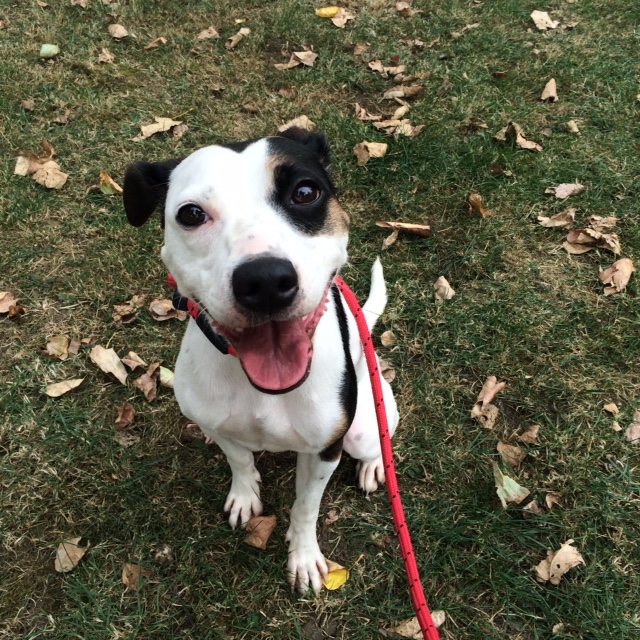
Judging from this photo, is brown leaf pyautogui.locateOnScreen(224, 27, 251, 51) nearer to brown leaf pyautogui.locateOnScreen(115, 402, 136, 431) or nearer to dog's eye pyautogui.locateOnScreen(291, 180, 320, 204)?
brown leaf pyautogui.locateOnScreen(115, 402, 136, 431)

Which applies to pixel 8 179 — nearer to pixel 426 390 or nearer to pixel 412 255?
pixel 412 255

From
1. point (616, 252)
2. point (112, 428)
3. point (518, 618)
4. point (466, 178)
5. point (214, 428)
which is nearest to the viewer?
A: point (214, 428)

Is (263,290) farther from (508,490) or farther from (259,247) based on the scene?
(508,490)

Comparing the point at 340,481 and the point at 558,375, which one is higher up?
the point at 558,375

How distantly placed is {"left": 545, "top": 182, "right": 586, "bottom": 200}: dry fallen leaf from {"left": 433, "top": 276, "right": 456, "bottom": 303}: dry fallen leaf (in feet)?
4.16

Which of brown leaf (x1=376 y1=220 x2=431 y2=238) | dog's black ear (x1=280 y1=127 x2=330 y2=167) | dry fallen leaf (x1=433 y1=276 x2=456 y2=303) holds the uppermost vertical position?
dog's black ear (x1=280 y1=127 x2=330 y2=167)

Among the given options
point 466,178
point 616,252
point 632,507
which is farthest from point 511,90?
point 632,507

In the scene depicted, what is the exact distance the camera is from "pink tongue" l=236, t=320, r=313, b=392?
66.4 inches

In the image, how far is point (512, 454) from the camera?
297 centimetres

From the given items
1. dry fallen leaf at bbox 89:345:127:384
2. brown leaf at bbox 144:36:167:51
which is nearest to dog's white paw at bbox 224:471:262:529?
dry fallen leaf at bbox 89:345:127:384

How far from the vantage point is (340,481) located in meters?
2.94

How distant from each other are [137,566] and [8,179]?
3.24 m

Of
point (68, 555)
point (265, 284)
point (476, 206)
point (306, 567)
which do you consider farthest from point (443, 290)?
point (68, 555)

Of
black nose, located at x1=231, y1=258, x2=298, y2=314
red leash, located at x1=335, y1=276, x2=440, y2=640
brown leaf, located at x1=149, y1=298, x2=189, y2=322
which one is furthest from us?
brown leaf, located at x1=149, y1=298, x2=189, y2=322
